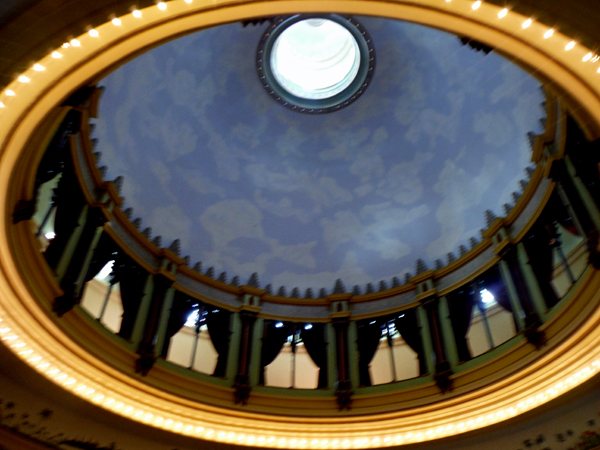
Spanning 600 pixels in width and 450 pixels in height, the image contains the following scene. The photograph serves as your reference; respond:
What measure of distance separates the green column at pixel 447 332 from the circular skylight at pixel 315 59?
8614 millimetres

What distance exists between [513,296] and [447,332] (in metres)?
2.04

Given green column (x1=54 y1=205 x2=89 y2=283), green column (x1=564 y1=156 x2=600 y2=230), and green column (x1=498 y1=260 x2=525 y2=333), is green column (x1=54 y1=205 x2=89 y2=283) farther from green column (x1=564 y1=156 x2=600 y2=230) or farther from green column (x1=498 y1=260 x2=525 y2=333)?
green column (x1=564 y1=156 x2=600 y2=230)

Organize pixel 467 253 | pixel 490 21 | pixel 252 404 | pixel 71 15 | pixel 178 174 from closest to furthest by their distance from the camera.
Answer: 1. pixel 71 15
2. pixel 490 21
3. pixel 252 404
4. pixel 467 253
5. pixel 178 174

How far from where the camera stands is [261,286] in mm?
17281

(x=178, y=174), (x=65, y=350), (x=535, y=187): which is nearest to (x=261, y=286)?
(x=178, y=174)

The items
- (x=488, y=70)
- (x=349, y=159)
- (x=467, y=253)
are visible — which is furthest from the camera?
(x=349, y=159)

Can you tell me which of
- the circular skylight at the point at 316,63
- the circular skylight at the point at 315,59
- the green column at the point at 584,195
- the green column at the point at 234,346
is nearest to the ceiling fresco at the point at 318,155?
the circular skylight at the point at 316,63

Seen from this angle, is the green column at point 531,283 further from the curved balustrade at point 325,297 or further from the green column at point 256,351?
the green column at point 256,351

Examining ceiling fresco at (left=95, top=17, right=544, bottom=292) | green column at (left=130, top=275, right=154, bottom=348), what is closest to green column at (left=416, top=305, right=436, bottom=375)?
ceiling fresco at (left=95, top=17, right=544, bottom=292)

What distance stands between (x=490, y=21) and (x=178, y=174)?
42.2 ft

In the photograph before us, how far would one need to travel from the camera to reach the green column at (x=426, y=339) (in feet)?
43.9

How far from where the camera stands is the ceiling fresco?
1602 centimetres

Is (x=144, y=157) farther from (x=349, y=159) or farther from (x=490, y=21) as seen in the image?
(x=490, y=21)

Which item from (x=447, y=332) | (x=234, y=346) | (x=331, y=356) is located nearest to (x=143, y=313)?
(x=234, y=346)
